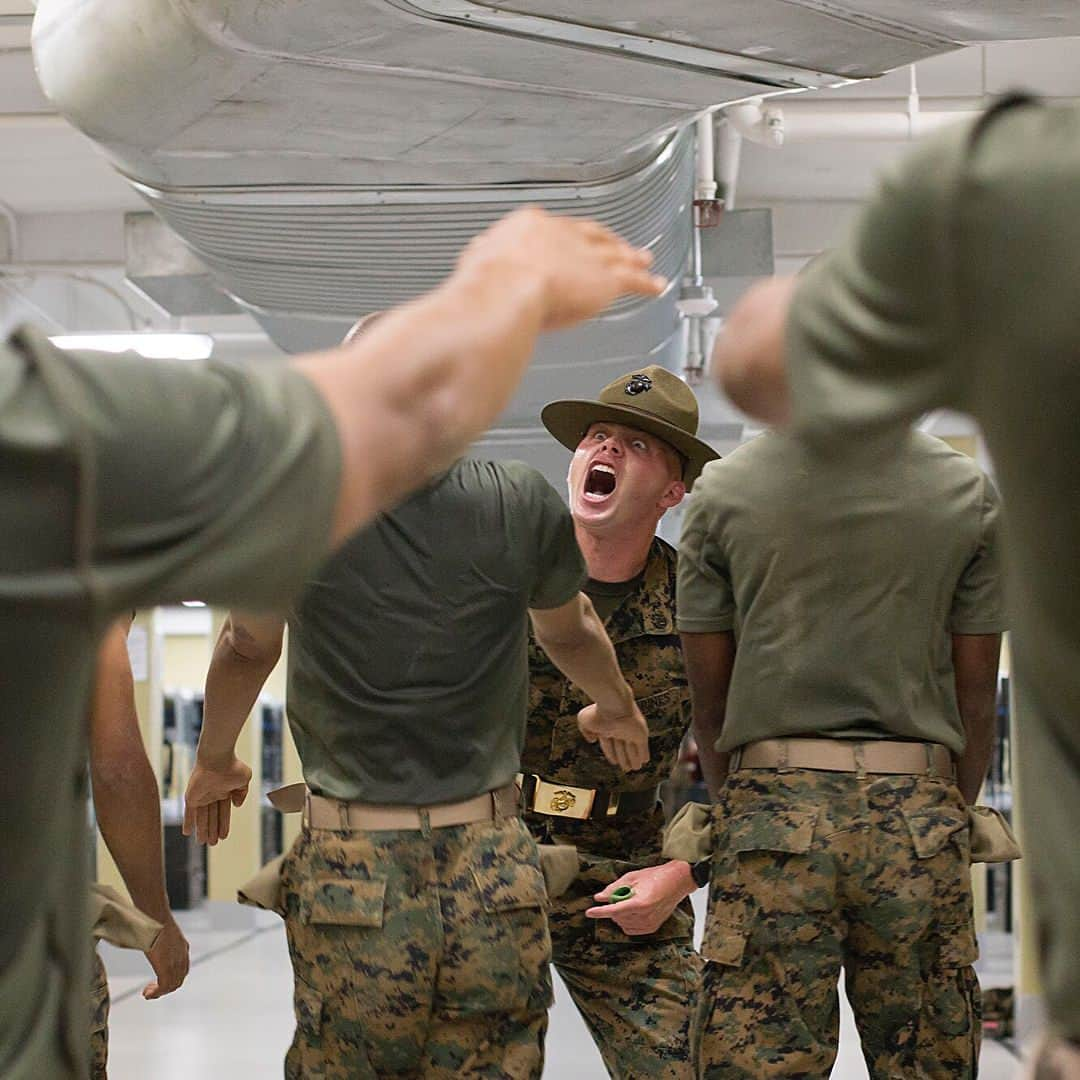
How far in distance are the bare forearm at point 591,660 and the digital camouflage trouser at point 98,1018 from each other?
3.26 feet

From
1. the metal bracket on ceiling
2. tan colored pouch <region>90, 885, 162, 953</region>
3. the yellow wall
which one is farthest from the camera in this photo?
the yellow wall

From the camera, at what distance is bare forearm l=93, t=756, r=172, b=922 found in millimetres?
3027

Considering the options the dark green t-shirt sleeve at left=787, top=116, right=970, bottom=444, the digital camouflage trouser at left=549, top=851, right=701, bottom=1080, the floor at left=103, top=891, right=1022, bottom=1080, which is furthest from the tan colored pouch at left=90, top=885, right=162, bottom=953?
the floor at left=103, top=891, right=1022, bottom=1080

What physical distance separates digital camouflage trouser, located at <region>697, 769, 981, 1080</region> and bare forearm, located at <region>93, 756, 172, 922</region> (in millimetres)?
977

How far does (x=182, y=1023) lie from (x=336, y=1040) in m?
5.16

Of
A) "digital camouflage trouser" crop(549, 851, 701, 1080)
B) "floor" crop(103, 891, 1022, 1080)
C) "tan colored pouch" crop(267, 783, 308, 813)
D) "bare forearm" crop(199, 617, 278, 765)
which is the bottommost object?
"floor" crop(103, 891, 1022, 1080)

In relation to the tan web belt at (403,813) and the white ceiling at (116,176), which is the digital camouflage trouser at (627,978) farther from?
the white ceiling at (116,176)

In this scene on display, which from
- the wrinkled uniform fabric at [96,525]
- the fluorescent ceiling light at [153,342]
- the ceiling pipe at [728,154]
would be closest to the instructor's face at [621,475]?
the wrinkled uniform fabric at [96,525]

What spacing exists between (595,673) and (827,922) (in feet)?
2.18

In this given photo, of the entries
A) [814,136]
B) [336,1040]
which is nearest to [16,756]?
[336,1040]

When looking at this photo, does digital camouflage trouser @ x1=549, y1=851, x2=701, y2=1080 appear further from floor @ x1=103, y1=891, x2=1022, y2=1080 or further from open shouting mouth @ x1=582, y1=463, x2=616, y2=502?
floor @ x1=103, y1=891, x2=1022, y2=1080

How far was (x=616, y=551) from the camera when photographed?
12.9ft

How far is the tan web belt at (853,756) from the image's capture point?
2.93 m

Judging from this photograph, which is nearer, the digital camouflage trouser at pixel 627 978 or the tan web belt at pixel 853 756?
the tan web belt at pixel 853 756
